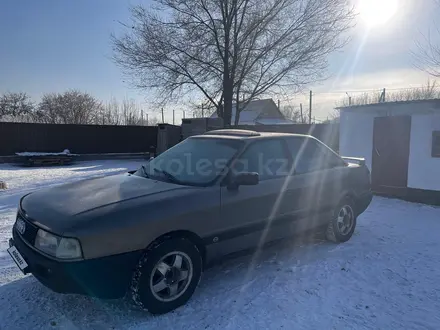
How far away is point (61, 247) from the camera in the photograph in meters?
2.55

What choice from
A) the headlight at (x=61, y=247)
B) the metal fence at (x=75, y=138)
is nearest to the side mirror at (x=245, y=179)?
the headlight at (x=61, y=247)

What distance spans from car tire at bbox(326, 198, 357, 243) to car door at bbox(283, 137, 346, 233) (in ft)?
0.63

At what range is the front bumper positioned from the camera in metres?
2.54

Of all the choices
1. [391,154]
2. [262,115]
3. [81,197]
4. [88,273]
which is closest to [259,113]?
[262,115]

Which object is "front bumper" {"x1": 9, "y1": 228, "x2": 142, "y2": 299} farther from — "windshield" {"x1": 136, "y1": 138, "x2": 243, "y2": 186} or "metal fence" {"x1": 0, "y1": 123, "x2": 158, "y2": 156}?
"metal fence" {"x1": 0, "y1": 123, "x2": 158, "y2": 156}

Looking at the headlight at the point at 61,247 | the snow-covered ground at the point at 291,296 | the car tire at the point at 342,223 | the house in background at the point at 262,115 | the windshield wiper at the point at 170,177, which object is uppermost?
the house in background at the point at 262,115

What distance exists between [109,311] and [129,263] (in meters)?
0.61

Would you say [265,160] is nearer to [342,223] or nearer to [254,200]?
[254,200]

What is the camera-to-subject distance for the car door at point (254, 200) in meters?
3.38

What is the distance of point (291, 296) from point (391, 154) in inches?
250

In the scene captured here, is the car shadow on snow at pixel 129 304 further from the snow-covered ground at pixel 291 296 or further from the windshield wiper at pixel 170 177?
the windshield wiper at pixel 170 177

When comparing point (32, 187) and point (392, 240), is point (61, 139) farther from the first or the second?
point (392, 240)

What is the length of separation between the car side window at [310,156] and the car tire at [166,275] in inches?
74.3

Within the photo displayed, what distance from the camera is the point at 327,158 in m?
4.79
